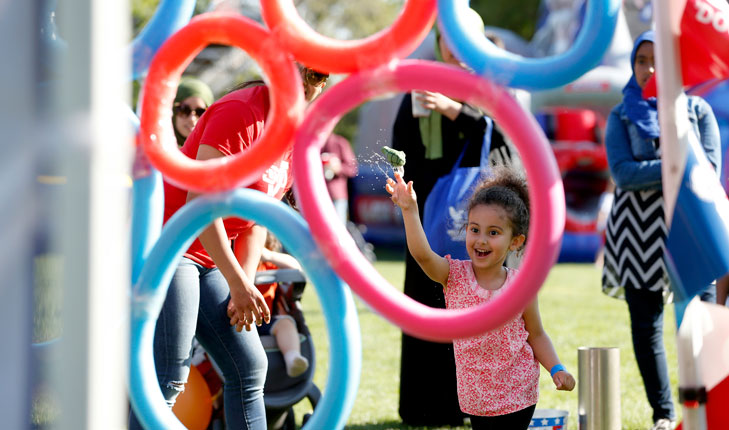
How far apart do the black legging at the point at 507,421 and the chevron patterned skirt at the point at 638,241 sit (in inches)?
51.1

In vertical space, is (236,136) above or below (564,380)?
above

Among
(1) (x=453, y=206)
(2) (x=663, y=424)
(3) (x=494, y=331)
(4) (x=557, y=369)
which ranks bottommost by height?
(2) (x=663, y=424)

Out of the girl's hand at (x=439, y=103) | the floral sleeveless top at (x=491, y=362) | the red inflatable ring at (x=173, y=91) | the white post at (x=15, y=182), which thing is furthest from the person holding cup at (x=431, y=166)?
the white post at (x=15, y=182)

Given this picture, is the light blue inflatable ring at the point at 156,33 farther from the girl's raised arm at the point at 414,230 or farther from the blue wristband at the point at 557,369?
the blue wristband at the point at 557,369

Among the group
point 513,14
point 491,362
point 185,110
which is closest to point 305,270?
point 491,362

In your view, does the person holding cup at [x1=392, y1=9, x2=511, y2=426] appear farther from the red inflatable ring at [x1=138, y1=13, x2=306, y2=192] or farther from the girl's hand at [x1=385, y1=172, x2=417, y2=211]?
the red inflatable ring at [x1=138, y1=13, x2=306, y2=192]

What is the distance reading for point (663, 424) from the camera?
3783 millimetres

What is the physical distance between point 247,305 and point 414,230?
20.4 inches

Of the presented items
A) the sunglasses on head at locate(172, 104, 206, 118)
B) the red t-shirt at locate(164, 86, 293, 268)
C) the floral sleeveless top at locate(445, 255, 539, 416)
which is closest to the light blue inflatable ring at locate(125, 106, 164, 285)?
the red t-shirt at locate(164, 86, 293, 268)

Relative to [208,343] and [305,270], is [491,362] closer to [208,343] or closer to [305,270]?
[208,343]

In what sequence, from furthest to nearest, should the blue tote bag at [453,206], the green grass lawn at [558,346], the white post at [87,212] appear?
1. the green grass lawn at [558,346]
2. the blue tote bag at [453,206]
3. the white post at [87,212]

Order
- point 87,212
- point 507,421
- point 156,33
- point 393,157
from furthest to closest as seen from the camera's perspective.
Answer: point 507,421 → point 393,157 → point 156,33 → point 87,212

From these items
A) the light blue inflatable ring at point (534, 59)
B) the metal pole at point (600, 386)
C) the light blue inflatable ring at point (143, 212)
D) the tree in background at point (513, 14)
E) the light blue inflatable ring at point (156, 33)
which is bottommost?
the metal pole at point (600, 386)

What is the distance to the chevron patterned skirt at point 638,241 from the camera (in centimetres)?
387
